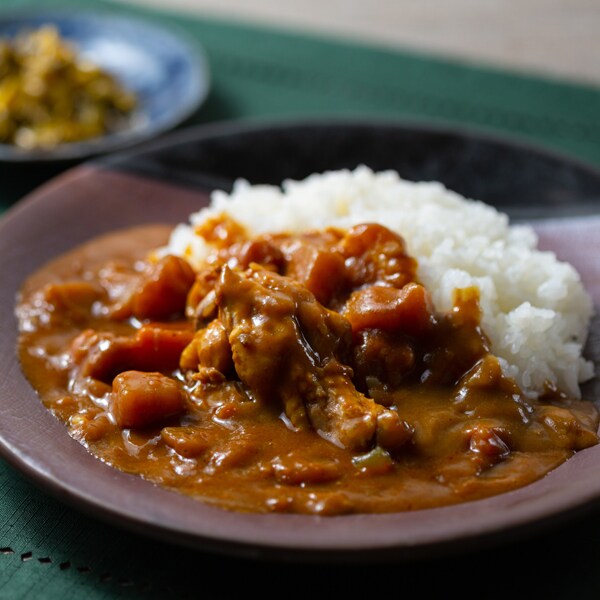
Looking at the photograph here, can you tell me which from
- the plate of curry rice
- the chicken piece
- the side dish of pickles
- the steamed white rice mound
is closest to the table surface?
the side dish of pickles

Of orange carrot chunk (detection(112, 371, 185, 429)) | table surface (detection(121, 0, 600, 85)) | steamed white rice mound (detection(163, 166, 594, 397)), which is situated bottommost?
table surface (detection(121, 0, 600, 85))

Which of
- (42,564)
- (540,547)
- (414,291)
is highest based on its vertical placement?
(414,291)

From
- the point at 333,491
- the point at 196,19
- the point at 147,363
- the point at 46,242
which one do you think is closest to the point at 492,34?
the point at 196,19

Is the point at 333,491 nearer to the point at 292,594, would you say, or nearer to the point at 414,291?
the point at 292,594

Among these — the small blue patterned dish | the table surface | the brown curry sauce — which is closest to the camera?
the brown curry sauce

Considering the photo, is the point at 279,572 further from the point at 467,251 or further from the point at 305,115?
the point at 305,115

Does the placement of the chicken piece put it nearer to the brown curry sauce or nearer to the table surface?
the brown curry sauce

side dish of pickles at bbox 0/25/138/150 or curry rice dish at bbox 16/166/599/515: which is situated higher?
curry rice dish at bbox 16/166/599/515

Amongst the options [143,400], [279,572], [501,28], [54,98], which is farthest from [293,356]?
[501,28]
